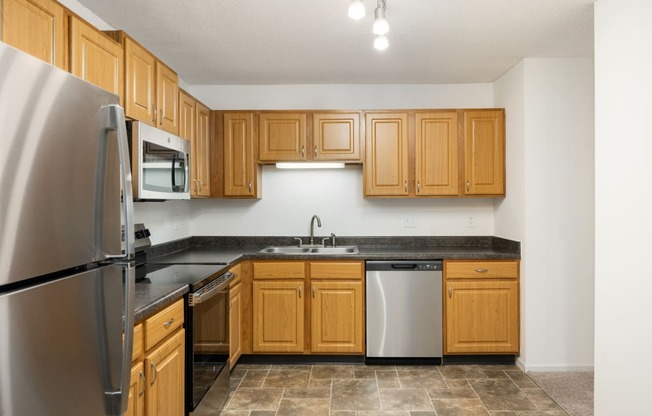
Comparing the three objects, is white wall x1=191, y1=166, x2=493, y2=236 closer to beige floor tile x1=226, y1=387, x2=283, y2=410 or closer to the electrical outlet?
the electrical outlet

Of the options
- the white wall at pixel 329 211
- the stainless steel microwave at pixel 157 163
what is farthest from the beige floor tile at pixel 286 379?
the stainless steel microwave at pixel 157 163

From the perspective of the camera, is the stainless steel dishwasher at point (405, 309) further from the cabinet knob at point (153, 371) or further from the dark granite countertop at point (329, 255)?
the cabinet knob at point (153, 371)

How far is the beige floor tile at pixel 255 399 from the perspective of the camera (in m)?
2.67

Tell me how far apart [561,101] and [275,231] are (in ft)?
9.15

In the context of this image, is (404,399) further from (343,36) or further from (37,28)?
(37,28)

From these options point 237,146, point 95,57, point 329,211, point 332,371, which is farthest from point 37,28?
point 332,371

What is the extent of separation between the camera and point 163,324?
182cm

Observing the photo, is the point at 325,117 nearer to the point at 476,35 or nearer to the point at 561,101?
the point at 476,35

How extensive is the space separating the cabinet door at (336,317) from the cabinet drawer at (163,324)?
151 centimetres

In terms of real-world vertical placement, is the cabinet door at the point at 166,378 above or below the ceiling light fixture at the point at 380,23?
below

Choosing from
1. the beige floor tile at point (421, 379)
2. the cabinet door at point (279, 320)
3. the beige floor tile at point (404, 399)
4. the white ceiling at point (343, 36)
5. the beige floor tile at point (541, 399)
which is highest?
the white ceiling at point (343, 36)

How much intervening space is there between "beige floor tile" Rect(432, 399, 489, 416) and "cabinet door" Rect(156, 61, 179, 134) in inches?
103

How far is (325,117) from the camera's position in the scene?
3.64m

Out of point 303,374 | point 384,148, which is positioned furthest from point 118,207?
point 384,148
